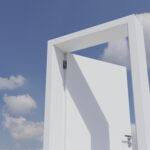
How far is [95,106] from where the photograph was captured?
9.07 feet

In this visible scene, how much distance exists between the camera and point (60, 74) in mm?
2600

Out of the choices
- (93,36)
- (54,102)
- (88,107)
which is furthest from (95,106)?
(93,36)

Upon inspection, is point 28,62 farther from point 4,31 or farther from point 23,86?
point 4,31

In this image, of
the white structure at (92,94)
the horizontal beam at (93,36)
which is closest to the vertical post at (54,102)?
the white structure at (92,94)

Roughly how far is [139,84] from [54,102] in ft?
3.32

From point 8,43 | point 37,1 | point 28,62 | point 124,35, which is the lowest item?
point 124,35

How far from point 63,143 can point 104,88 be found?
3.17 ft

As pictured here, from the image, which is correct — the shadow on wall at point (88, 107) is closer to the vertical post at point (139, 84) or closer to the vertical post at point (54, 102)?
the vertical post at point (54, 102)

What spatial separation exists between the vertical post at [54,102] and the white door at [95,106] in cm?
7

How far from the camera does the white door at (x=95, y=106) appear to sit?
253 cm

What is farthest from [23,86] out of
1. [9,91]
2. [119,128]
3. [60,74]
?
[119,128]

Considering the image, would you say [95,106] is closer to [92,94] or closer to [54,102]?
[92,94]

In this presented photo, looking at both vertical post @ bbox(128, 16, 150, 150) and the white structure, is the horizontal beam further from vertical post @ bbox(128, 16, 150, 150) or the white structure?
vertical post @ bbox(128, 16, 150, 150)

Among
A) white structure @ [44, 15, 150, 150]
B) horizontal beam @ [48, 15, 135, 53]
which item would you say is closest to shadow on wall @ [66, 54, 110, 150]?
white structure @ [44, 15, 150, 150]
